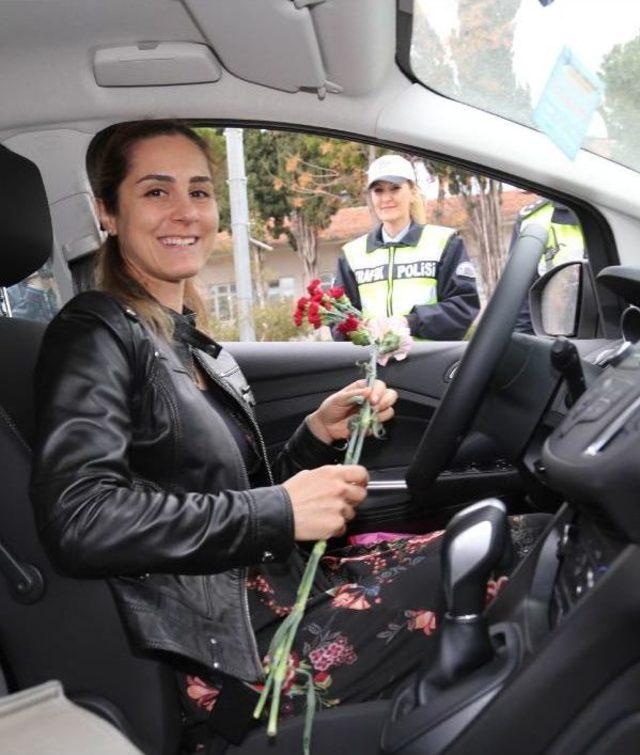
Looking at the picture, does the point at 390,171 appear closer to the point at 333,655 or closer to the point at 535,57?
the point at 535,57

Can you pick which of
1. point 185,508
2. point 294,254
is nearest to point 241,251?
point 294,254

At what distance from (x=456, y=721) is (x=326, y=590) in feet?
1.54

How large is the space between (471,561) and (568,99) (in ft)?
2.82

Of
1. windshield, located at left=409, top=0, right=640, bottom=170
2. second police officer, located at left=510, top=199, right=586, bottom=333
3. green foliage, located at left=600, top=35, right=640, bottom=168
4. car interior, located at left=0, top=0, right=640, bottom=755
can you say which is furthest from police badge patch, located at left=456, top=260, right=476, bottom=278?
green foliage, located at left=600, top=35, right=640, bottom=168

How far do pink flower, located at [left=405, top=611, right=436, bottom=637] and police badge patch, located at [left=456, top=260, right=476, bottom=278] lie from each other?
1.59 meters

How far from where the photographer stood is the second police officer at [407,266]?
269 centimetres

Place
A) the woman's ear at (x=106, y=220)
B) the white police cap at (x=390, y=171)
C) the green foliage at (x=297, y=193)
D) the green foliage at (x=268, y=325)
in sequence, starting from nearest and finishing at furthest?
the woman's ear at (x=106, y=220)
the white police cap at (x=390, y=171)
the green foliage at (x=268, y=325)
the green foliage at (x=297, y=193)

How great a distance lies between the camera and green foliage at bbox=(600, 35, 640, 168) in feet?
5.23

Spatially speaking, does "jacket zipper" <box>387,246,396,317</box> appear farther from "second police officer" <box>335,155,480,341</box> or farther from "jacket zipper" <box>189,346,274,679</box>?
"jacket zipper" <box>189,346,274,679</box>

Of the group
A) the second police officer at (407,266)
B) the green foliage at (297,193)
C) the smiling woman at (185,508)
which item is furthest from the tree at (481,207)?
the green foliage at (297,193)

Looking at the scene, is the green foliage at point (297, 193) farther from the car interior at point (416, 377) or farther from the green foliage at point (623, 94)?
the green foliage at point (623, 94)

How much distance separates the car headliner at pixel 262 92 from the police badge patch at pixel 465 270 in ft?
2.75

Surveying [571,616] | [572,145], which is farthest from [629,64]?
[571,616]

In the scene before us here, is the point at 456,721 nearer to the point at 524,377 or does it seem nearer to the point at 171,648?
the point at 171,648
